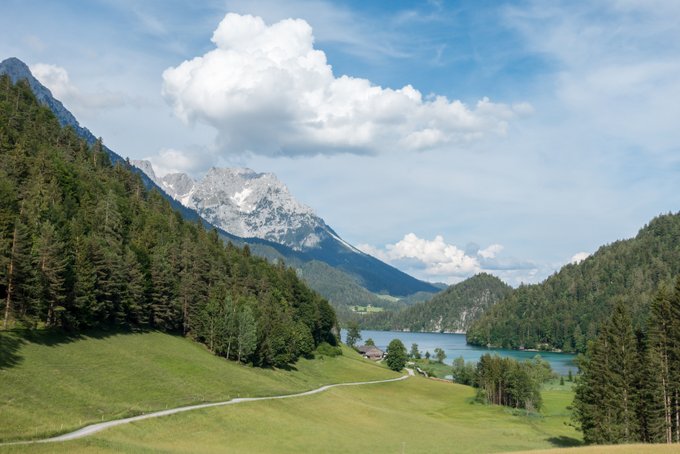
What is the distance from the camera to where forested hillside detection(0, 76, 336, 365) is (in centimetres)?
7156

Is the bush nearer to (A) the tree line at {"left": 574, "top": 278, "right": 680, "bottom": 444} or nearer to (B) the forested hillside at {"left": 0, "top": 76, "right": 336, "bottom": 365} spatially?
(B) the forested hillside at {"left": 0, "top": 76, "right": 336, "bottom": 365}

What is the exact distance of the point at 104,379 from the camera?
6391 cm

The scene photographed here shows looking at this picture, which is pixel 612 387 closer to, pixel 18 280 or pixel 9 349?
pixel 9 349

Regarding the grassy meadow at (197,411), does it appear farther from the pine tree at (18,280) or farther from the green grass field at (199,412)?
the pine tree at (18,280)

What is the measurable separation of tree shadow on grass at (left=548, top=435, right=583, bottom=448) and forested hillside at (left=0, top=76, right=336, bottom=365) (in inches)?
2145

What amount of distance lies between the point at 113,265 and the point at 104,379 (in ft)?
90.0

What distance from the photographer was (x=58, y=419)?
1873 inches

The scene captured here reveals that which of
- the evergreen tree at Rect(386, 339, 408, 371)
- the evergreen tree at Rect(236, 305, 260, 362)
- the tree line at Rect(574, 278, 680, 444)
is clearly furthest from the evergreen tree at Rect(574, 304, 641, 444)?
the evergreen tree at Rect(386, 339, 408, 371)

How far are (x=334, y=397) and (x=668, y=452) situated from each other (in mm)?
64912

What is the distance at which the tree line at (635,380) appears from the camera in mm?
61094

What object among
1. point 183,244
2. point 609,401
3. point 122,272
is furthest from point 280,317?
point 609,401

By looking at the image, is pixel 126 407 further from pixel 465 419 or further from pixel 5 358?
pixel 465 419

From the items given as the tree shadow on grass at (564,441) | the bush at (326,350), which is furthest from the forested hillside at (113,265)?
the tree shadow on grass at (564,441)

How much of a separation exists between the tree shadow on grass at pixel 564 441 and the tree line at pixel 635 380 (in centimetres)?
977
